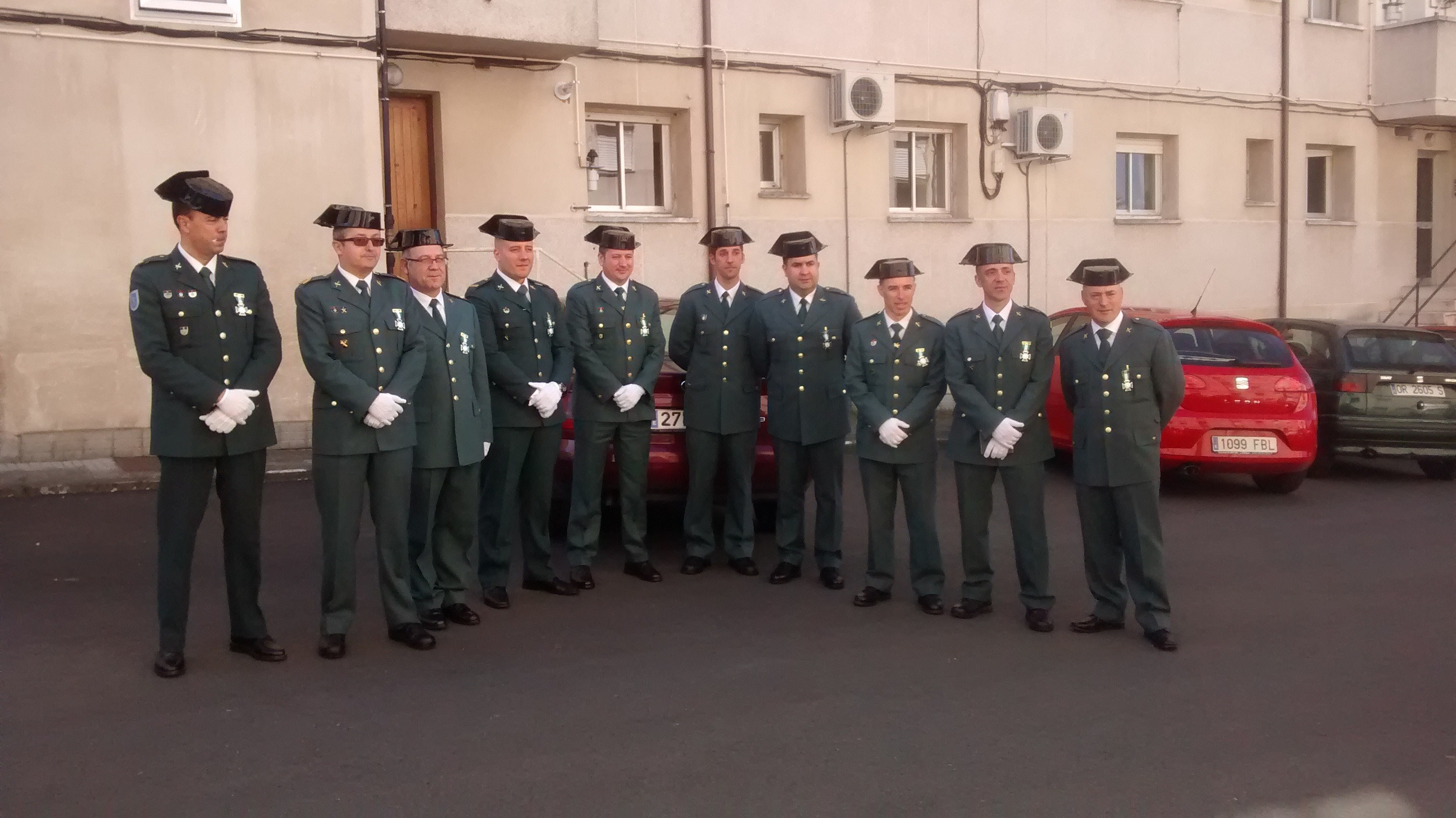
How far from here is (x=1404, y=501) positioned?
10789 millimetres

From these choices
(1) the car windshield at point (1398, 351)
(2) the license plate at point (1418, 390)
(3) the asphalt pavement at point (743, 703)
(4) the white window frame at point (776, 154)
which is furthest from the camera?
(4) the white window frame at point (776, 154)

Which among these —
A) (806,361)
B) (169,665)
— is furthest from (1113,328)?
(169,665)

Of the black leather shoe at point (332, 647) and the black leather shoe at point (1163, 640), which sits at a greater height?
the black leather shoe at point (332, 647)

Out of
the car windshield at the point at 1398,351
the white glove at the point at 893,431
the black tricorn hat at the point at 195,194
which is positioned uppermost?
the black tricorn hat at the point at 195,194

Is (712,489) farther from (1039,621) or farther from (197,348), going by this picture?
(197,348)

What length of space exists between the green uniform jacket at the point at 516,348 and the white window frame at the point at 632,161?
781cm

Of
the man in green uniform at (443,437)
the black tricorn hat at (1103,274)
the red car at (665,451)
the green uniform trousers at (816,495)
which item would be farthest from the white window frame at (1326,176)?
the man in green uniform at (443,437)

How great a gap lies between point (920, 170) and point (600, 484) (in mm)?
11042

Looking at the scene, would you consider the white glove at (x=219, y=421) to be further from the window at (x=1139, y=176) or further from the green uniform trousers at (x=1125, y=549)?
the window at (x=1139, y=176)

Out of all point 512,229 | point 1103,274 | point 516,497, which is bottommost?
point 516,497

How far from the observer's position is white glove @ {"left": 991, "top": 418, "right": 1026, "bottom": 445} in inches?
267

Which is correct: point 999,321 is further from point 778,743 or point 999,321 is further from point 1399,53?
point 1399,53

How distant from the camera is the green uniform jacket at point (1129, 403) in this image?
660 cm

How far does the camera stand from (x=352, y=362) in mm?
A: 6297
